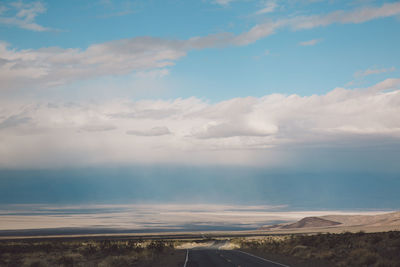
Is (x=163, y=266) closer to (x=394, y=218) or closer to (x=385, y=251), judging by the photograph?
(x=385, y=251)

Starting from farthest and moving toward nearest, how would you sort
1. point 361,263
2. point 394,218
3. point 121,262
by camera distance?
point 394,218, point 121,262, point 361,263

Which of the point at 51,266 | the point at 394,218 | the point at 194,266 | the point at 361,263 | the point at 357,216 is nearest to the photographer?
the point at 361,263

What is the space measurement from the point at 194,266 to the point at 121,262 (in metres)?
7.95

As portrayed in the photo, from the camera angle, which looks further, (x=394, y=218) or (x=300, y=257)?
(x=394, y=218)

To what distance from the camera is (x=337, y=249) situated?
108 feet

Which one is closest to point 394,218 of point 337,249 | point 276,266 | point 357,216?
point 357,216

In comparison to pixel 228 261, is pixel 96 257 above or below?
below

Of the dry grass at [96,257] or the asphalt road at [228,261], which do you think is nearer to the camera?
the asphalt road at [228,261]

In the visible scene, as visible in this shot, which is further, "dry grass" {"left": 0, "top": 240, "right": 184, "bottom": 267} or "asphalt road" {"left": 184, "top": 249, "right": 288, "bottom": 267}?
"dry grass" {"left": 0, "top": 240, "right": 184, "bottom": 267}

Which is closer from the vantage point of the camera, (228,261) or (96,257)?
(228,261)

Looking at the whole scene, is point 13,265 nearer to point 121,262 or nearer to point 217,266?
point 121,262

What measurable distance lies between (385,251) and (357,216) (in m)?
190

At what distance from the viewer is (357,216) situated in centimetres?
19975

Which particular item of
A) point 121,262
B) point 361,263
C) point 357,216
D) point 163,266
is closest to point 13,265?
point 121,262
